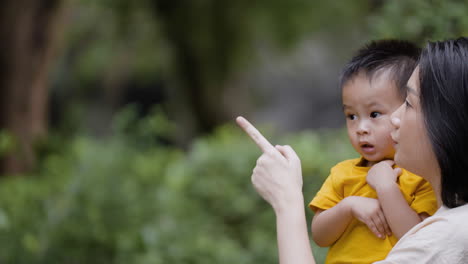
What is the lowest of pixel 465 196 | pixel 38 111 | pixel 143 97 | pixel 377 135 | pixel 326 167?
pixel 465 196

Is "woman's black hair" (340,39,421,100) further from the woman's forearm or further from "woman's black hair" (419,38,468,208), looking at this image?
the woman's forearm

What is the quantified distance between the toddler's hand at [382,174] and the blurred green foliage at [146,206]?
2.09 meters

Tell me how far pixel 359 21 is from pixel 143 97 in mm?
7436

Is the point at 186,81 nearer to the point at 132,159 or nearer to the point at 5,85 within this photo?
the point at 5,85

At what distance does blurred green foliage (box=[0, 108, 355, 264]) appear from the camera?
4.03 metres

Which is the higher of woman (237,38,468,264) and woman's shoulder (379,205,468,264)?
woman (237,38,468,264)

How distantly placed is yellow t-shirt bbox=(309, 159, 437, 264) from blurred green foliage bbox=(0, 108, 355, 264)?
6.61 ft

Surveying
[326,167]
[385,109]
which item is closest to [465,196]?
[385,109]

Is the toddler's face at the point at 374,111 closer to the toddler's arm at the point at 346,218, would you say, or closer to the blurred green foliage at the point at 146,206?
the toddler's arm at the point at 346,218

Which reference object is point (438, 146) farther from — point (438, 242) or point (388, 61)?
point (388, 61)

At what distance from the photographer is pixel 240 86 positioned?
9258 millimetres

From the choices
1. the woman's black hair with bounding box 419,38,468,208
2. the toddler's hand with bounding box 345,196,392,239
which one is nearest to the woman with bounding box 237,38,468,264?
the woman's black hair with bounding box 419,38,468,208

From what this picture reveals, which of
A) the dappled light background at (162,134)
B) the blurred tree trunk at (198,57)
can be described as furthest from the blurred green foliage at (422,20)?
the blurred tree trunk at (198,57)

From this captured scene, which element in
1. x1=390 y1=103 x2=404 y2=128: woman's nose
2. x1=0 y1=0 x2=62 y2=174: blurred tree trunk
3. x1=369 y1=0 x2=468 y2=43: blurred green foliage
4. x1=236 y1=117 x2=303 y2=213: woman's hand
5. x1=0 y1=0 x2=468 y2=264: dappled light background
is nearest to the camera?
x1=390 y1=103 x2=404 y2=128: woman's nose
